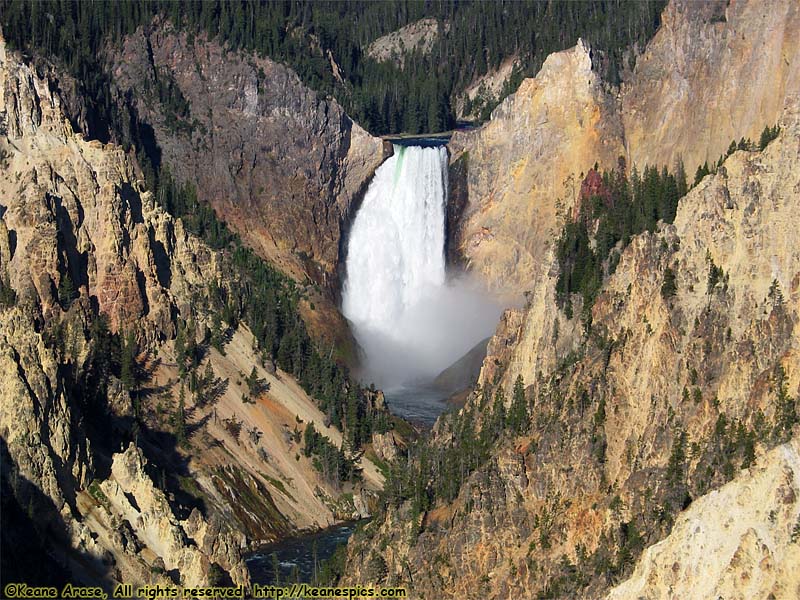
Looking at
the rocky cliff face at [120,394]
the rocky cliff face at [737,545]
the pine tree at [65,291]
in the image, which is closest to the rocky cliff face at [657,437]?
the rocky cliff face at [737,545]

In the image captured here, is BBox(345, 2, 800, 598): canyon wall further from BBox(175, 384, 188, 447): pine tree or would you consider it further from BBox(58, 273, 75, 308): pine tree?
BBox(58, 273, 75, 308): pine tree

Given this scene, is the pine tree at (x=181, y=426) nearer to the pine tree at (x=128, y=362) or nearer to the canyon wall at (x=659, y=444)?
the pine tree at (x=128, y=362)

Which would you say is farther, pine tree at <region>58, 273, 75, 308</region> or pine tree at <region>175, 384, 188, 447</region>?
pine tree at <region>58, 273, 75, 308</region>

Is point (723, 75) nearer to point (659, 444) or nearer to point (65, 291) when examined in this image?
point (65, 291)

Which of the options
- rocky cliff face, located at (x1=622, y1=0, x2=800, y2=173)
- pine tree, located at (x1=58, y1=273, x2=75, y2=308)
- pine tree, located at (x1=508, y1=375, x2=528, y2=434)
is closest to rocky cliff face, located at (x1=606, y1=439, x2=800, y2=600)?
pine tree, located at (x1=508, y1=375, x2=528, y2=434)

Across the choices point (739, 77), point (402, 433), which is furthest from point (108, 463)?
point (739, 77)

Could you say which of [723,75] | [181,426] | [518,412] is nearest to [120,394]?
Result: [181,426]
